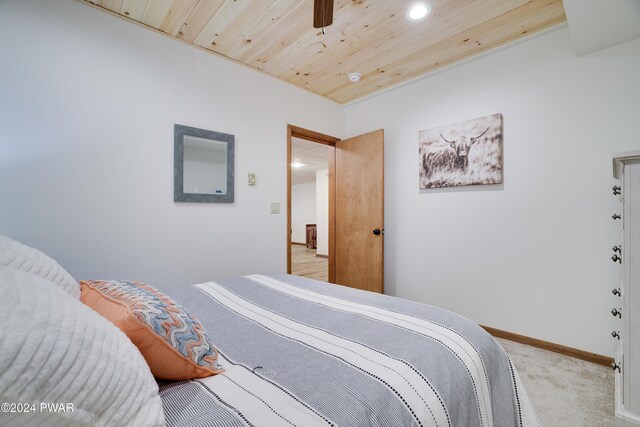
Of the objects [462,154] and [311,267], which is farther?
[311,267]

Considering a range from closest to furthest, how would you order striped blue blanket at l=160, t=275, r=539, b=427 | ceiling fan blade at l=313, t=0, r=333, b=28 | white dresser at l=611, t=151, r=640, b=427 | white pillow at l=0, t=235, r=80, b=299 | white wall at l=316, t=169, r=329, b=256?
striped blue blanket at l=160, t=275, r=539, b=427 → white pillow at l=0, t=235, r=80, b=299 → white dresser at l=611, t=151, r=640, b=427 → ceiling fan blade at l=313, t=0, r=333, b=28 → white wall at l=316, t=169, r=329, b=256

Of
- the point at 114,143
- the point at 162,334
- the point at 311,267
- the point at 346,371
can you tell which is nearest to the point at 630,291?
the point at 346,371

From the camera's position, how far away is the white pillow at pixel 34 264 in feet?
2.94

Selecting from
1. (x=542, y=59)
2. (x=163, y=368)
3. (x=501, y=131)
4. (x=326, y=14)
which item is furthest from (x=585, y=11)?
(x=163, y=368)

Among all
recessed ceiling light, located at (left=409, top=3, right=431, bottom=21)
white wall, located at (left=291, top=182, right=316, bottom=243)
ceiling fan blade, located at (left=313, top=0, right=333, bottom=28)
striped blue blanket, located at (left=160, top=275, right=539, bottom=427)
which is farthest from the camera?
white wall, located at (left=291, top=182, right=316, bottom=243)

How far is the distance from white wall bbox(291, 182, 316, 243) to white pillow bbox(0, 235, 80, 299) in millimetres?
8884

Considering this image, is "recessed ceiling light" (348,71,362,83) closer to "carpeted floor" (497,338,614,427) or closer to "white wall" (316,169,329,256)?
"carpeted floor" (497,338,614,427)

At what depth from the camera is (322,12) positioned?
1510 mm

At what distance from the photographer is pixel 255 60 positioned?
2752 millimetres

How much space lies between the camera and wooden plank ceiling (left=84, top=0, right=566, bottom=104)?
203 cm

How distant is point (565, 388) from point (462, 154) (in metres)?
1.93

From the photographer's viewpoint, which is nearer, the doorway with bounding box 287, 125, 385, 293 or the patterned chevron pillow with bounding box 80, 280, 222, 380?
the patterned chevron pillow with bounding box 80, 280, 222, 380

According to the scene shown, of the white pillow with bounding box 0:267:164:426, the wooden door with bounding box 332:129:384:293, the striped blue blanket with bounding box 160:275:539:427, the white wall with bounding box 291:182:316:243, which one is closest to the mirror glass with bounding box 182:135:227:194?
the striped blue blanket with bounding box 160:275:539:427

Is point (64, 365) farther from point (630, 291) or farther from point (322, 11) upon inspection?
point (630, 291)
